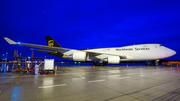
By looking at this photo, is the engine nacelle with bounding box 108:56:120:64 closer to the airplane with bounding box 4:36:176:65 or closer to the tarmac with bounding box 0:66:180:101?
the airplane with bounding box 4:36:176:65

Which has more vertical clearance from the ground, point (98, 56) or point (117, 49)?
point (117, 49)

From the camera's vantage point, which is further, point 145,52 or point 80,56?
point 145,52

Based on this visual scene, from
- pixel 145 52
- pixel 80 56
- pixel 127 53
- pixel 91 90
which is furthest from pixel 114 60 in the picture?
pixel 91 90

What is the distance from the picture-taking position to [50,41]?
2166 centimetres

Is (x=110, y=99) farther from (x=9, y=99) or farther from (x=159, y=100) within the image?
(x=9, y=99)

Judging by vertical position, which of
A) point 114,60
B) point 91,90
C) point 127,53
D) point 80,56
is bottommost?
point 91,90

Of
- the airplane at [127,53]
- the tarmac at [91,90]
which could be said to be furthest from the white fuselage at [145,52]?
the tarmac at [91,90]

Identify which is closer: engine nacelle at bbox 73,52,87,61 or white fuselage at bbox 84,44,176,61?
engine nacelle at bbox 73,52,87,61

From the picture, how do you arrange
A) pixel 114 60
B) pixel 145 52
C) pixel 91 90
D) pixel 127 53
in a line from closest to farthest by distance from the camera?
pixel 91 90
pixel 114 60
pixel 145 52
pixel 127 53

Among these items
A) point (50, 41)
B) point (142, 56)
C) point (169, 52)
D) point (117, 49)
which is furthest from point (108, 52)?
point (50, 41)

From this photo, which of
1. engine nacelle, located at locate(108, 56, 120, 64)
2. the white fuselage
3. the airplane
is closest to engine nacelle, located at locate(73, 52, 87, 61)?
the airplane

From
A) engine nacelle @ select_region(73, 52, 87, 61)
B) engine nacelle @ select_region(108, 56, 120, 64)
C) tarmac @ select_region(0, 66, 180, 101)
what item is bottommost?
tarmac @ select_region(0, 66, 180, 101)

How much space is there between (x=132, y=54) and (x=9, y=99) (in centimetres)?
1874

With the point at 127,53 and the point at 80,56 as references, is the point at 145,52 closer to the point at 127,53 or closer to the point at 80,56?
the point at 127,53
